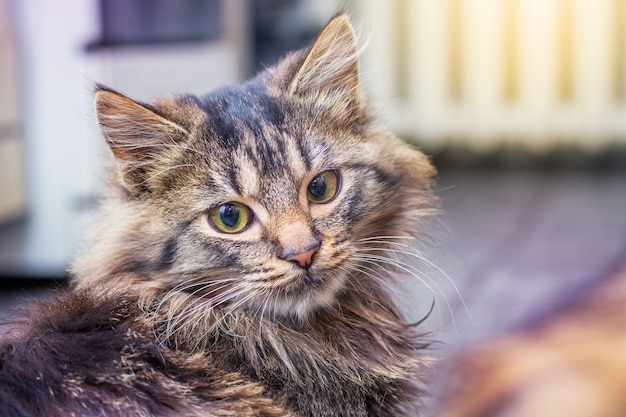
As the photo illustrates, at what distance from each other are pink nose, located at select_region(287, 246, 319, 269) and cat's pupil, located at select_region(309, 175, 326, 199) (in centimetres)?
11

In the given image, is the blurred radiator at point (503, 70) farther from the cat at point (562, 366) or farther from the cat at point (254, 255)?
the cat at point (562, 366)

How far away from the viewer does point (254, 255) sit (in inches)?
45.8

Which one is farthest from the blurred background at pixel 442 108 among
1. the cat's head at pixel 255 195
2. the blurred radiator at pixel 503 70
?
the cat's head at pixel 255 195

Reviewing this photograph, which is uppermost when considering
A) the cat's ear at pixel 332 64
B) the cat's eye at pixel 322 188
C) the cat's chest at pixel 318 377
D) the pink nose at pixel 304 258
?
the cat's ear at pixel 332 64

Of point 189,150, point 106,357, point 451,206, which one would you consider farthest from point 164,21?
point 106,357

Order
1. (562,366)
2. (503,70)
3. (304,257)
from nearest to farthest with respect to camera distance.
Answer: (562,366)
(304,257)
(503,70)

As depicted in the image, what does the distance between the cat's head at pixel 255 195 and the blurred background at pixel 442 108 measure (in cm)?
11

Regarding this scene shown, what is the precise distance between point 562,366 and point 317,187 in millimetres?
591

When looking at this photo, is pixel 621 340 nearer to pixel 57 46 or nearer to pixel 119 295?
pixel 119 295

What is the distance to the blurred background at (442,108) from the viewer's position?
102 inches

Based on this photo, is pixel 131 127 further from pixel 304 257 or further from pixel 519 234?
pixel 519 234

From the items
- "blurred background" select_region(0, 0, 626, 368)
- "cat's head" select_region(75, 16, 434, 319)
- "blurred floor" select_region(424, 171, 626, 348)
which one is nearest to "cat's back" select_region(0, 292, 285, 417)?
"cat's head" select_region(75, 16, 434, 319)

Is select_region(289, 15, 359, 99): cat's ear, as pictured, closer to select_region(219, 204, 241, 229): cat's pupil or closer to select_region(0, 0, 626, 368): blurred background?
select_region(0, 0, 626, 368): blurred background

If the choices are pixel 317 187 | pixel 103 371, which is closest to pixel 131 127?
pixel 317 187
